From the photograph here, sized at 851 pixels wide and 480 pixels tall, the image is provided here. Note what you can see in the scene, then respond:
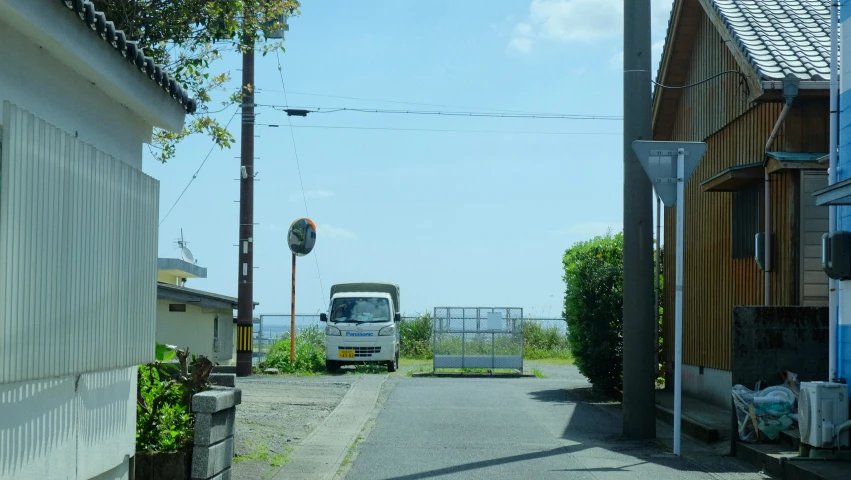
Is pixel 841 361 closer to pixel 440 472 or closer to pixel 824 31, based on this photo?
pixel 440 472

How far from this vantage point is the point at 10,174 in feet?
17.3

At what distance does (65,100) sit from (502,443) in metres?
7.02

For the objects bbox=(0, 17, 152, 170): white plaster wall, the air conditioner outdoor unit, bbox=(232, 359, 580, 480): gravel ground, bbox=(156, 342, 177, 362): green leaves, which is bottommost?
bbox=(232, 359, 580, 480): gravel ground

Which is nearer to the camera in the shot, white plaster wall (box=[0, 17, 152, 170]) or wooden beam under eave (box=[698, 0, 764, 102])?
white plaster wall (box=[0, 17, 152, 170])

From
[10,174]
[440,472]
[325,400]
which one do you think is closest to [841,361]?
[440,472]

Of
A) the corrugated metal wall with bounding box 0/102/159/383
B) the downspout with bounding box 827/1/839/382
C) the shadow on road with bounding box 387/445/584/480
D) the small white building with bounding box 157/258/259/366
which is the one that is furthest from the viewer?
the small white building with bounding box 157/258/259/366

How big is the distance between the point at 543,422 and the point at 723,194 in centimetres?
469

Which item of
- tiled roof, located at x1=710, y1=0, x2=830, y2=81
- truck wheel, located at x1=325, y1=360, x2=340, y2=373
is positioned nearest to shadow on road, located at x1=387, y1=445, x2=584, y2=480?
tiled roof, located at x1=710, y1=0, x2=830, y2=81

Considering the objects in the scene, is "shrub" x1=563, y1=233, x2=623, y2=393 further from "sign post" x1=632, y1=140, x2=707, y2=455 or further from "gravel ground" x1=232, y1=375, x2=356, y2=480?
"sign post" x1=632, y1=140, x2=707, y2=455

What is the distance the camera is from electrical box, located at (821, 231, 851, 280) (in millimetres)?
9688

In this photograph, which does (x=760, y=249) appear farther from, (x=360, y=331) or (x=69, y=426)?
(x=360, y=331)

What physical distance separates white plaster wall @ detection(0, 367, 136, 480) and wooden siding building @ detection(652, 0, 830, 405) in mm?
8596

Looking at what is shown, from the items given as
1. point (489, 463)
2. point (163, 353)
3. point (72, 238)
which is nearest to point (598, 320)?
point (489, 463)

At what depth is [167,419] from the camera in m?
8.21
